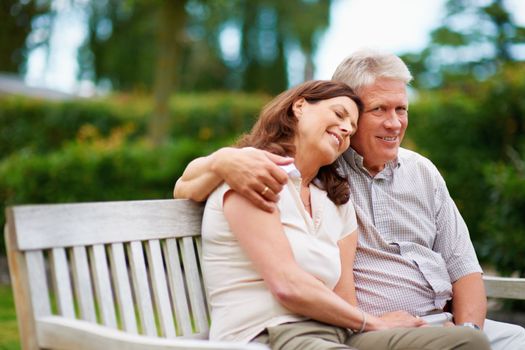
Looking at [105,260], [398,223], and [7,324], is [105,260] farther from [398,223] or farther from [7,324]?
[7,324]

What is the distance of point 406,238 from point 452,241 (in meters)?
0.23

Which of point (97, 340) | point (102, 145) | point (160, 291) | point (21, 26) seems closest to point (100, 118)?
point (102, 145)

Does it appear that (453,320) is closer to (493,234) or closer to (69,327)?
(69,327)

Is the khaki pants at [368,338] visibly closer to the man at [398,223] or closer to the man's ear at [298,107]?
the man at [398,223]

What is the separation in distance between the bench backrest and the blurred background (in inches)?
46.5

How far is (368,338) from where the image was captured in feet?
8.00

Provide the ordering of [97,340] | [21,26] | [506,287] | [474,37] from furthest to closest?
[21,26] → [474,37] → [506,287] → [97,340]

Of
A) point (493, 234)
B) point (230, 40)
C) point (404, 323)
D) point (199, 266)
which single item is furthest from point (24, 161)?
point (230, 40)

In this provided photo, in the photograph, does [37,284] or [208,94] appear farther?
[208,94]

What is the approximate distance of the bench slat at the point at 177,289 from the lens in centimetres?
261

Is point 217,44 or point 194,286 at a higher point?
point 217,44

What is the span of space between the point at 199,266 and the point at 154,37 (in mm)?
25929

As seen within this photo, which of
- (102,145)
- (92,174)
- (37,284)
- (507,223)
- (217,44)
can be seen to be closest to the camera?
(37,284)

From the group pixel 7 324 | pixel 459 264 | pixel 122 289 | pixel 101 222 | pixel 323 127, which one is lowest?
pixel 7 324
